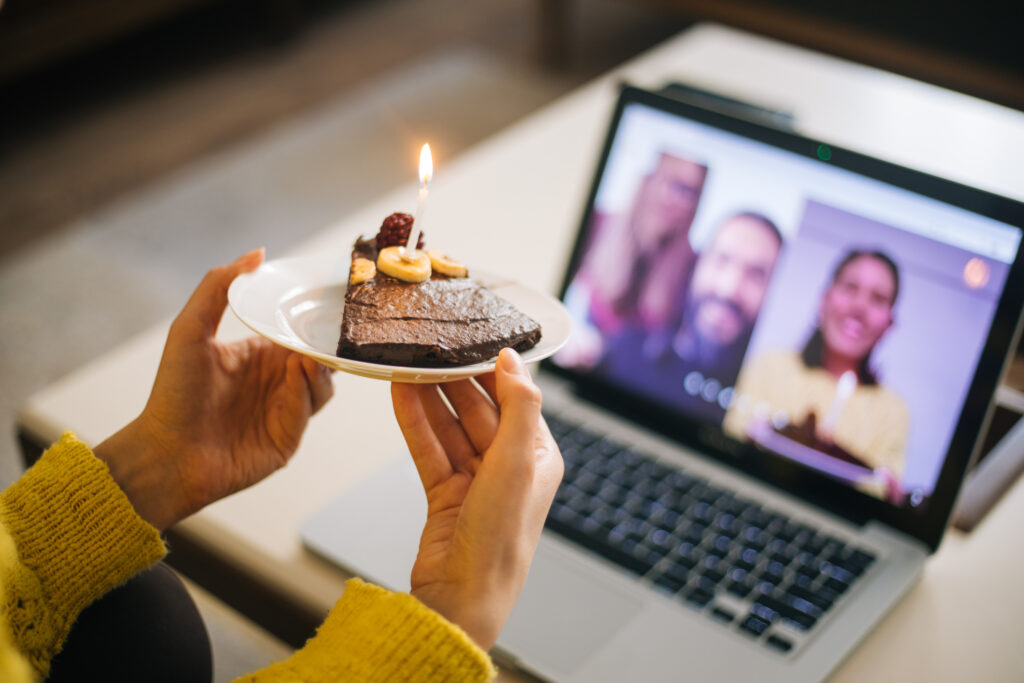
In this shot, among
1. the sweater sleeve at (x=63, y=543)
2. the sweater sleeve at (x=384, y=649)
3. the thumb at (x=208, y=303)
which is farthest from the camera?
the thumb at (x=208, y=303)

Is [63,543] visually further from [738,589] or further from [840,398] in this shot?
[840,398]

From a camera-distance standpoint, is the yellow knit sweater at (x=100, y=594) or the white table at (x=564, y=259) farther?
the white table at (x=564, y=259)

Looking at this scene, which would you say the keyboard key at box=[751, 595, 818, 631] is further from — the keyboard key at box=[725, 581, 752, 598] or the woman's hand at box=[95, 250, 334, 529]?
the woman's hand at box=[95, 250, 334, 529]

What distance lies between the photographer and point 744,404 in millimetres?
870

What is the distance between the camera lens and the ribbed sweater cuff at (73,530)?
0.69m

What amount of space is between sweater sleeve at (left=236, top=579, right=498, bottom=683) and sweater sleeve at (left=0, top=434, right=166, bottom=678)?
183 millimetres

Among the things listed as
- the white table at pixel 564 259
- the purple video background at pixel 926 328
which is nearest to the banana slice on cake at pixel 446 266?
the white table at pixel 564 259

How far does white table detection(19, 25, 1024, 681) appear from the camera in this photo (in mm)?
748

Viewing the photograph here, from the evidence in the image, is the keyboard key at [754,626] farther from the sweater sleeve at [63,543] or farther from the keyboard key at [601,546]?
the sweater sleeve at [63,543]

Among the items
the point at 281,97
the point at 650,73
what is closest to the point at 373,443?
the point at 650,73

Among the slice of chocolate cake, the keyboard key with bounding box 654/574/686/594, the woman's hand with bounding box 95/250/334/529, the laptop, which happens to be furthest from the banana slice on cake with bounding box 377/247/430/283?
the keyboard key with bounding box 654/574/686/594

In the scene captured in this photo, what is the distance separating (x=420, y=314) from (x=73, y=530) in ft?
1.02

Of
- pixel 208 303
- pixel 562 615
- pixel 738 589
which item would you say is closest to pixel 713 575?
pixel 738 589

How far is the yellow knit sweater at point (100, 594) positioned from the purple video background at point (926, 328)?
1.45 feet
